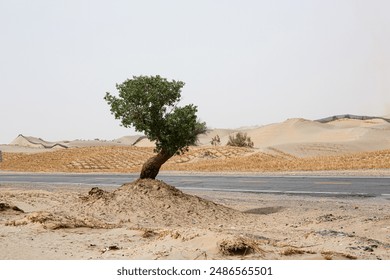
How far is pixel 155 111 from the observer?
17719 mm

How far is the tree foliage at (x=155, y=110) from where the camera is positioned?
1752cm

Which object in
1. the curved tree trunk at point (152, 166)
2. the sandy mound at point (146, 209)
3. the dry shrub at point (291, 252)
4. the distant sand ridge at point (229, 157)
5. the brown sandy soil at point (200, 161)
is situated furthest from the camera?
the distant sand ridge at point (229, 157)

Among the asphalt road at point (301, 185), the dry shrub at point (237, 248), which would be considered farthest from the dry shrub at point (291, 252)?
the asphalt road at point (301, 185)

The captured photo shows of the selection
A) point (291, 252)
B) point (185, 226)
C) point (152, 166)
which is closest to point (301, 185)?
point (152, 166)

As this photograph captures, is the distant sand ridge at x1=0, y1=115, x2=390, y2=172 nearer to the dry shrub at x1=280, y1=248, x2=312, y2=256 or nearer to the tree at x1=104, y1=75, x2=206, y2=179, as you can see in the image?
the tree at x1=104, y1=75, x2=206, y2=179

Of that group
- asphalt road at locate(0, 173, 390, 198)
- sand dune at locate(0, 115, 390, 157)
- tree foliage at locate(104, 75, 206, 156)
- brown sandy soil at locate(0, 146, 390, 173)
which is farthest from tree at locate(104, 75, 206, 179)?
sand dune at locate(0, 115, 390, 157)

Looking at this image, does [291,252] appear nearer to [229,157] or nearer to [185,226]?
[185,226]

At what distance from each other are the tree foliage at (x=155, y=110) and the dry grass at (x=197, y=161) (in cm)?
2046

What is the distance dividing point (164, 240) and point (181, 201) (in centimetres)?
756

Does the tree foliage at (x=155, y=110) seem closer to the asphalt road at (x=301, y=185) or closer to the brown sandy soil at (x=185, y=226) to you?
the brown sandy soil at (x=185, y=226)

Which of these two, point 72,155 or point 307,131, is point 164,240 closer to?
point 72,155

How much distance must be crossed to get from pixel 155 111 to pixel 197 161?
33.9m

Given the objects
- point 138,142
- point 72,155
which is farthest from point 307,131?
point 72,155

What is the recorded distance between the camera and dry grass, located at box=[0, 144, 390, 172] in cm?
3888
